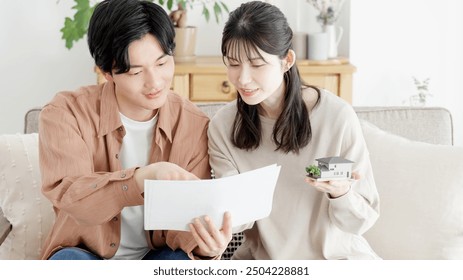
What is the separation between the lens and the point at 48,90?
13.4 ft

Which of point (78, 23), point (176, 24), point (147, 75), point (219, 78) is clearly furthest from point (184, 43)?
point (147, 75)

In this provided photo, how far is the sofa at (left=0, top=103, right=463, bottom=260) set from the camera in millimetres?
2148

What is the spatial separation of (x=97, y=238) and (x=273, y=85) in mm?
574

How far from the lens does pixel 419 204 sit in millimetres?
2162

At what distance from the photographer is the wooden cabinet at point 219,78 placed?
11.9ft

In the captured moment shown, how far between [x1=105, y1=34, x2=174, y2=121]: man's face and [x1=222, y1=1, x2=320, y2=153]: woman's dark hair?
0.55 feet

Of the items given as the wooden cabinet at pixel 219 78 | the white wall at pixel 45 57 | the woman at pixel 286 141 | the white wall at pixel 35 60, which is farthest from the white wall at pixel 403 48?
the woman at pixel 286 141

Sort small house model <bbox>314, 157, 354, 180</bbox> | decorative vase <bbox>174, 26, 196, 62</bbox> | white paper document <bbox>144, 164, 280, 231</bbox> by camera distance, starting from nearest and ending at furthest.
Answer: white paper document <bbox>144, 164, 280, 231</bbox>, small house model <bbox>314, 157, 354, 180</bbox>, decorative vase <bbox>174, 26, 196, 62</bbox>

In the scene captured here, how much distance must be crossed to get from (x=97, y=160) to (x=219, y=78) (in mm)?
1746

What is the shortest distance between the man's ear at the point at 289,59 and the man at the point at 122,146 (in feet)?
0.89

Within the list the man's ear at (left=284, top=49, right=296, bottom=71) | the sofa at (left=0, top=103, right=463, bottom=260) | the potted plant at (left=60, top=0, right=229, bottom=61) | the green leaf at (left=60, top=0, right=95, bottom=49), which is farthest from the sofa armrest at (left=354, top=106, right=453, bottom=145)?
the green leaf at (left=60, top=0, right=95, bottom=49)

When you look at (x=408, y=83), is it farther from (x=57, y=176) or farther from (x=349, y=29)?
(x=57, y=176)

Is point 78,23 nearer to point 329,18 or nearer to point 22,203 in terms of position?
point 329,18

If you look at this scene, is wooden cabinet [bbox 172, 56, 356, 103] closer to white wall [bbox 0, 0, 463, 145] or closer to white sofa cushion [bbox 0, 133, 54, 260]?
white wall [bbox 0, 0, 463, 145]
